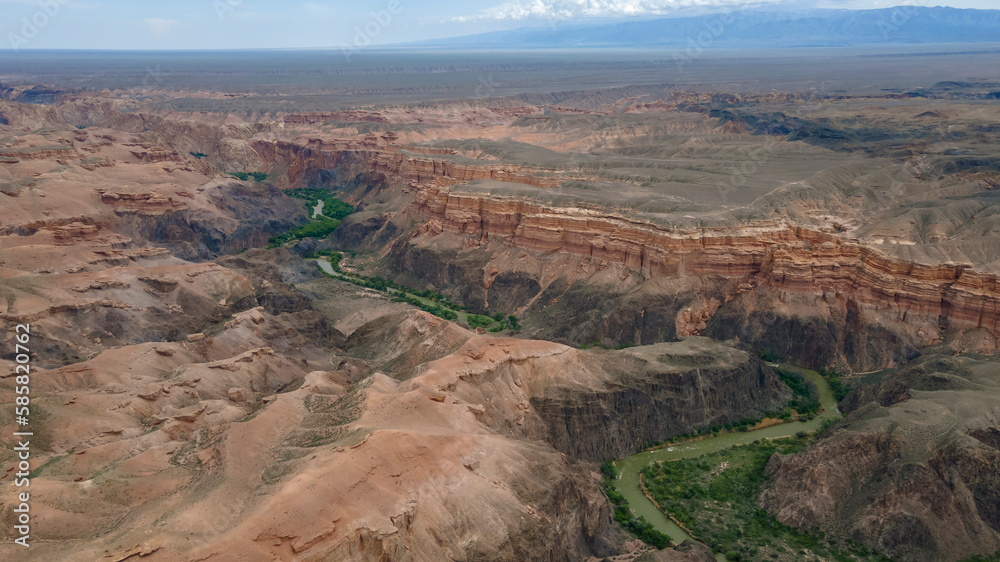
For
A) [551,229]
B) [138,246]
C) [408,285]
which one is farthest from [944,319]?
[138,246]

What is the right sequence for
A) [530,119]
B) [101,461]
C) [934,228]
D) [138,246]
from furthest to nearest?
1. [530,119]
2. [138,246]
3. [934,228]
4. [101,461]

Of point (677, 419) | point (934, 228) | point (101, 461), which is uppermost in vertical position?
point (934, 228)

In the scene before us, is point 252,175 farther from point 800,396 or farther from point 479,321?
point 800,396

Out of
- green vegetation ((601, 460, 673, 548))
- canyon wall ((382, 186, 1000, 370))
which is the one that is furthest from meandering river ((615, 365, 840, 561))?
canyon wall ((382, 186, 1000, 370))

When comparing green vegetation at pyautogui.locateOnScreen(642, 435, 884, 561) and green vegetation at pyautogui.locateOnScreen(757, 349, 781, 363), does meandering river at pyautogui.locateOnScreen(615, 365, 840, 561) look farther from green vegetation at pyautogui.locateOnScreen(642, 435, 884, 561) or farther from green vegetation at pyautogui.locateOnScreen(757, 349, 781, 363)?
green vegetation at pyautogui.locateOnScreen(757, 349, 781, 363)

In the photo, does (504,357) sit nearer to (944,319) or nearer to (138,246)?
(944,319)

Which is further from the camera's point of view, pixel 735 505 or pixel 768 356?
pixel 768 356

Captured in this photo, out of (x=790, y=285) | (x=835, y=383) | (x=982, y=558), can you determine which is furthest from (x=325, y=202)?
(x=982, y=558)
